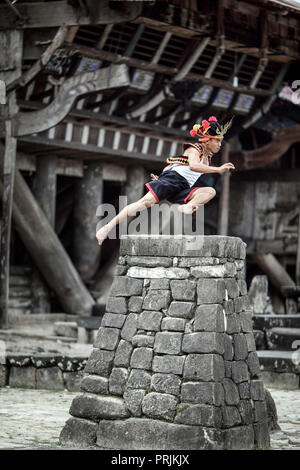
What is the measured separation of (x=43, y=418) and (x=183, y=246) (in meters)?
2.27

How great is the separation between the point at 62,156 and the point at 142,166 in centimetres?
175

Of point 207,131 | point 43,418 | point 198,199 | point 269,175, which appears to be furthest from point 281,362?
point 269,175

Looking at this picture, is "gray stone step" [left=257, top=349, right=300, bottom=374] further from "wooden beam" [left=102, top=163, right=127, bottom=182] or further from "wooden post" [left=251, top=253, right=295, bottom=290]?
"wooden post" [left=251, top=253, right=295, bottom=290]

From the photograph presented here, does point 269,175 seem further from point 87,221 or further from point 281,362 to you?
point 281,362

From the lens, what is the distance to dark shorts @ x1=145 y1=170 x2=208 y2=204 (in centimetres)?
782

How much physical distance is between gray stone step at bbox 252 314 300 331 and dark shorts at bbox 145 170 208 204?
211 inches

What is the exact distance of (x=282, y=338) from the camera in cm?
1258

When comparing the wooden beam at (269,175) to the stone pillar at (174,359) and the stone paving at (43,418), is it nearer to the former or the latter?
the stone paving at (43,418)

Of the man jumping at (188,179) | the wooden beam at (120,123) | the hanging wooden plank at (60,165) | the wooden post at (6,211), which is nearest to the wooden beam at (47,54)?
the wooden post at (6,211)

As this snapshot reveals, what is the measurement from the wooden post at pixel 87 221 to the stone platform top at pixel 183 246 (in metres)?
9.08

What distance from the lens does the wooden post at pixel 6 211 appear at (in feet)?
45.6

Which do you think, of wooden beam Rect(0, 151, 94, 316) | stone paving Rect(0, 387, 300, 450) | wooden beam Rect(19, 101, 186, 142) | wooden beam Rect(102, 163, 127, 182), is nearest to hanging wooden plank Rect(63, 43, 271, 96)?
wooden beam Rect(19, 101, 186, 142)

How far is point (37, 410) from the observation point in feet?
29.5

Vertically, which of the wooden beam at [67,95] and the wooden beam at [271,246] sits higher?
the wooden beam at [67,95]
